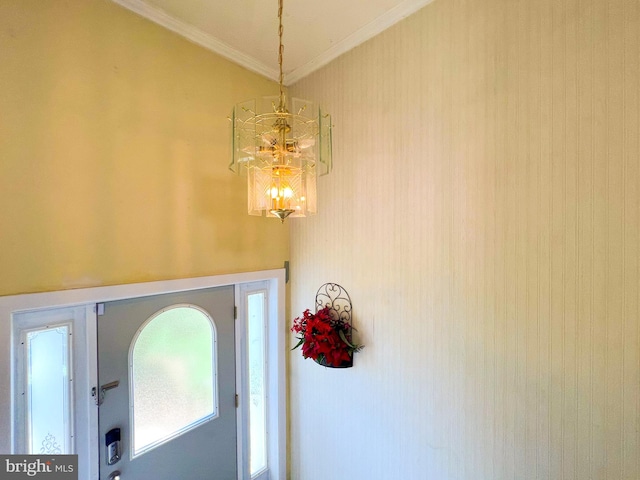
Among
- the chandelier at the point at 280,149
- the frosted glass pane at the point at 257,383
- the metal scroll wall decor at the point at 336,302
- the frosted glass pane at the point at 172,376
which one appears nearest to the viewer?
the chandelier at the point at 280,149

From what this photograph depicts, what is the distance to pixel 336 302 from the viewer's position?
1983mm

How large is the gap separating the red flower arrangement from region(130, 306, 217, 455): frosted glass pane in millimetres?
703

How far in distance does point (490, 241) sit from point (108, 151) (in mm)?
1903

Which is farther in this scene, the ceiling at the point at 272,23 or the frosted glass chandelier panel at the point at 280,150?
the ceiling at the point at 272,23

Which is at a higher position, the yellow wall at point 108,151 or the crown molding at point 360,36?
the crown molding at point 360,36

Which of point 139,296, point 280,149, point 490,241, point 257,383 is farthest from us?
point 257,383

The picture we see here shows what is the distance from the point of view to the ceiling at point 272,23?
5.12 feet

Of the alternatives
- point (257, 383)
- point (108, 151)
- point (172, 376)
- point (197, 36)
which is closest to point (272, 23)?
point (197, 36)

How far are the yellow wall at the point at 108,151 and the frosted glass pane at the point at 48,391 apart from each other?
0.30 meters

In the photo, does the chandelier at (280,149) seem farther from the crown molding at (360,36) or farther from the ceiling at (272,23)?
the crown molding at (360,36)

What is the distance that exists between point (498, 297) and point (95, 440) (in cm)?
212

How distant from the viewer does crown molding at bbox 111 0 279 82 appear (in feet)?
4.99

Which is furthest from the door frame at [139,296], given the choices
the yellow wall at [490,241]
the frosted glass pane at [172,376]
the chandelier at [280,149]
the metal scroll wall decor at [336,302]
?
the chandelier at [280,149]

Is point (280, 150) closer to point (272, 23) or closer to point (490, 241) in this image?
point (490, 241)
